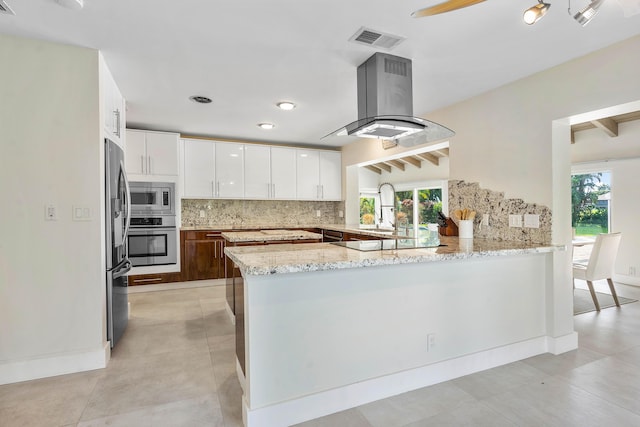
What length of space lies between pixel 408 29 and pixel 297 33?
0.71m

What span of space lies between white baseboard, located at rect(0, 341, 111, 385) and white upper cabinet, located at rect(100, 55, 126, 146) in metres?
1.69

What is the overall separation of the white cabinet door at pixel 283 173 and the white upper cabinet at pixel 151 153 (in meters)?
1.51

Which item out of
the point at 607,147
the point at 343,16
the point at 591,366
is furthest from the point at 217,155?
the point at 607,147

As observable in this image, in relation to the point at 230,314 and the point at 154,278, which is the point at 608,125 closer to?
the point at 230,314

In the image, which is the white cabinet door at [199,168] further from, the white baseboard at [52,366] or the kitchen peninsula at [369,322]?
the kitchen peninsula at [369,322]

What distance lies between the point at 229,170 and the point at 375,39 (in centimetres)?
356

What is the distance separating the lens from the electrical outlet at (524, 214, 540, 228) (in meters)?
2.75

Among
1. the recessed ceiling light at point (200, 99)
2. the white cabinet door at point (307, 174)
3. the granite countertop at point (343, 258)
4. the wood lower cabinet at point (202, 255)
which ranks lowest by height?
the wood lower cabinet at point (202, 255)

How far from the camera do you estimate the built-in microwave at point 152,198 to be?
4527mm

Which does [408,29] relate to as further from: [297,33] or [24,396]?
[24,396]

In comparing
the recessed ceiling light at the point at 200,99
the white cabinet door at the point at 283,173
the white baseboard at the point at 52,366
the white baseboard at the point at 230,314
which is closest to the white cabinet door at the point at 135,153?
the recessed ceiling light at the point at 200,99

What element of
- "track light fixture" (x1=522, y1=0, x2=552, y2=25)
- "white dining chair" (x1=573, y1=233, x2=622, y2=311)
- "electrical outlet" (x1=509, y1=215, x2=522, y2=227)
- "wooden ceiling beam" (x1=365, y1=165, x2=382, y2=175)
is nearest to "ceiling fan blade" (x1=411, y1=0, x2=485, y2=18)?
"track light fixture" (x1=522, y1=0, x2=552, y2=25)

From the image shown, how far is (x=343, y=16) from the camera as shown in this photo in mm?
1986

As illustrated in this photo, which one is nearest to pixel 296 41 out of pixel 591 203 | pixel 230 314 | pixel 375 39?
pixel 375 39
